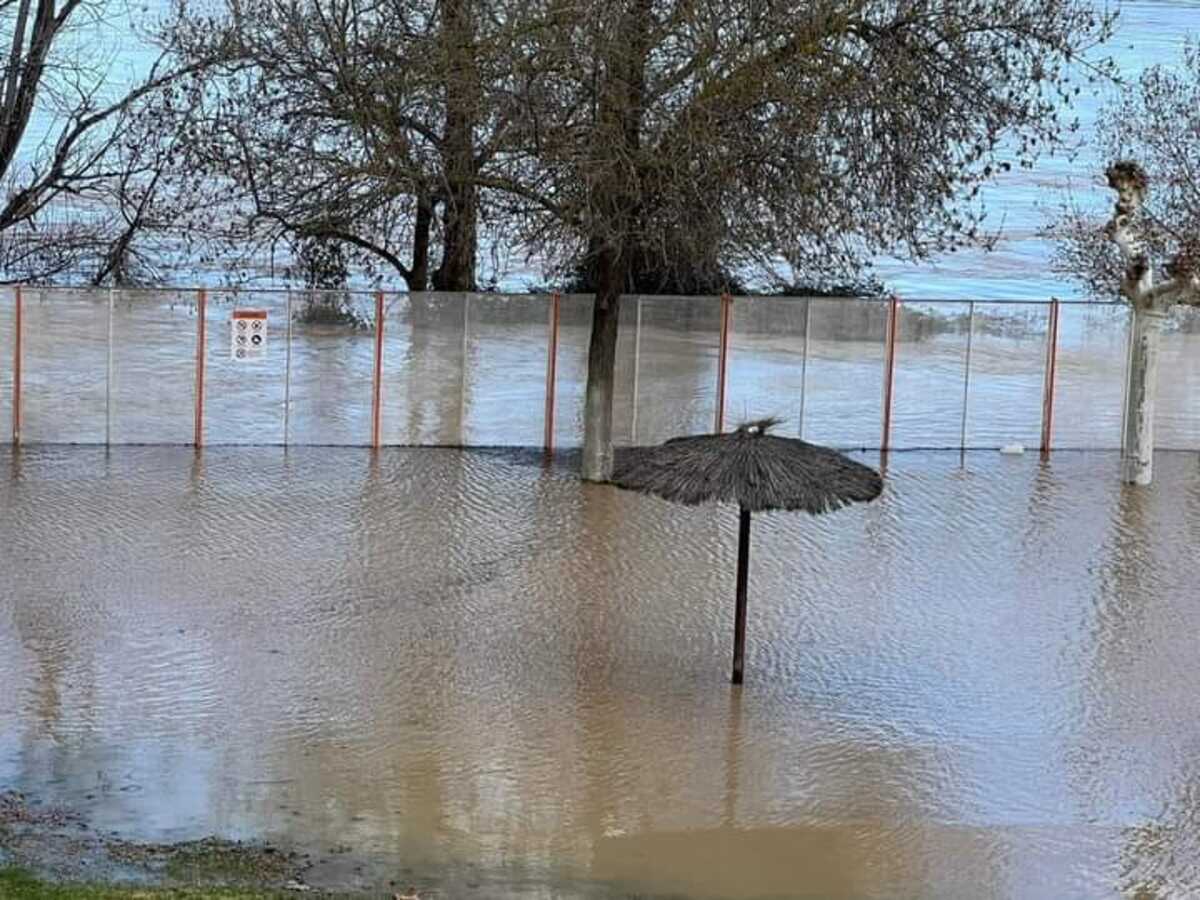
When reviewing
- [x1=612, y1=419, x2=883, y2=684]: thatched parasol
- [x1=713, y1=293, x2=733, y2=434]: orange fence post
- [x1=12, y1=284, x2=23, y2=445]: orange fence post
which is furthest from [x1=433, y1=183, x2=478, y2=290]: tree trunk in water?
[x1=612, y1=419, x2=883, y2=684]: thatched parasol

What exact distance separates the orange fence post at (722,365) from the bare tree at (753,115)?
8.87 ft

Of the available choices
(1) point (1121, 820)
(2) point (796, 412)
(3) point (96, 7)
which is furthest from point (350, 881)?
(3) point (96, 7)

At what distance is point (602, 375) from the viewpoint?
25625mm

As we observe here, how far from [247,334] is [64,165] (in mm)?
6422

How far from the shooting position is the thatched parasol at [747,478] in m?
15.5

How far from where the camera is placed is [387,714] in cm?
1515

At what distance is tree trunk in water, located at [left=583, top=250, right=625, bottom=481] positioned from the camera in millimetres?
25109

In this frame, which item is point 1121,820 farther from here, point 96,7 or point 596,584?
point 96,7

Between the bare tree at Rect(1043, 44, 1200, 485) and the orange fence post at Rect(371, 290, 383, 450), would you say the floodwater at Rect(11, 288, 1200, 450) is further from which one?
the bare tree at Rect(1043, 44, 1200, 485)

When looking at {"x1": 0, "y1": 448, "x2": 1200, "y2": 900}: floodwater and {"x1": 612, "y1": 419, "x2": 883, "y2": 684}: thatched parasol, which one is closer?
{"x1": 0, "y1": 448, "x2": 1200, "y2": 900}: floodwater

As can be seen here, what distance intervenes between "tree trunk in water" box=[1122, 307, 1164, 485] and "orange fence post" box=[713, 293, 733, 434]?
571 cm

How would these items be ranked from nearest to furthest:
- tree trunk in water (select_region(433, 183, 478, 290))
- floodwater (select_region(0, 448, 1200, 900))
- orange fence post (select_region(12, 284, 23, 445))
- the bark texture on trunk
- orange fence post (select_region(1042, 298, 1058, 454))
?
floodwater (select_region(0, 448, 1200, 900))
the bark texture on trunk
tree trunk in water (select_region(433, 183, 478, 290))
orange fence post (select_region(12, 284, 23, 445))
orange fence post (select_region(1042, 298, 1058, 454))

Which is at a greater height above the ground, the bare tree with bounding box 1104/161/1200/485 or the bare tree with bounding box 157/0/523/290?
the bare tree with bounding box 157/0/523/290

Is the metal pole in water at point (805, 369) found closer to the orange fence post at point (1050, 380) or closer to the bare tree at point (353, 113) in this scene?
the orange fence post at point (1050, 380)
